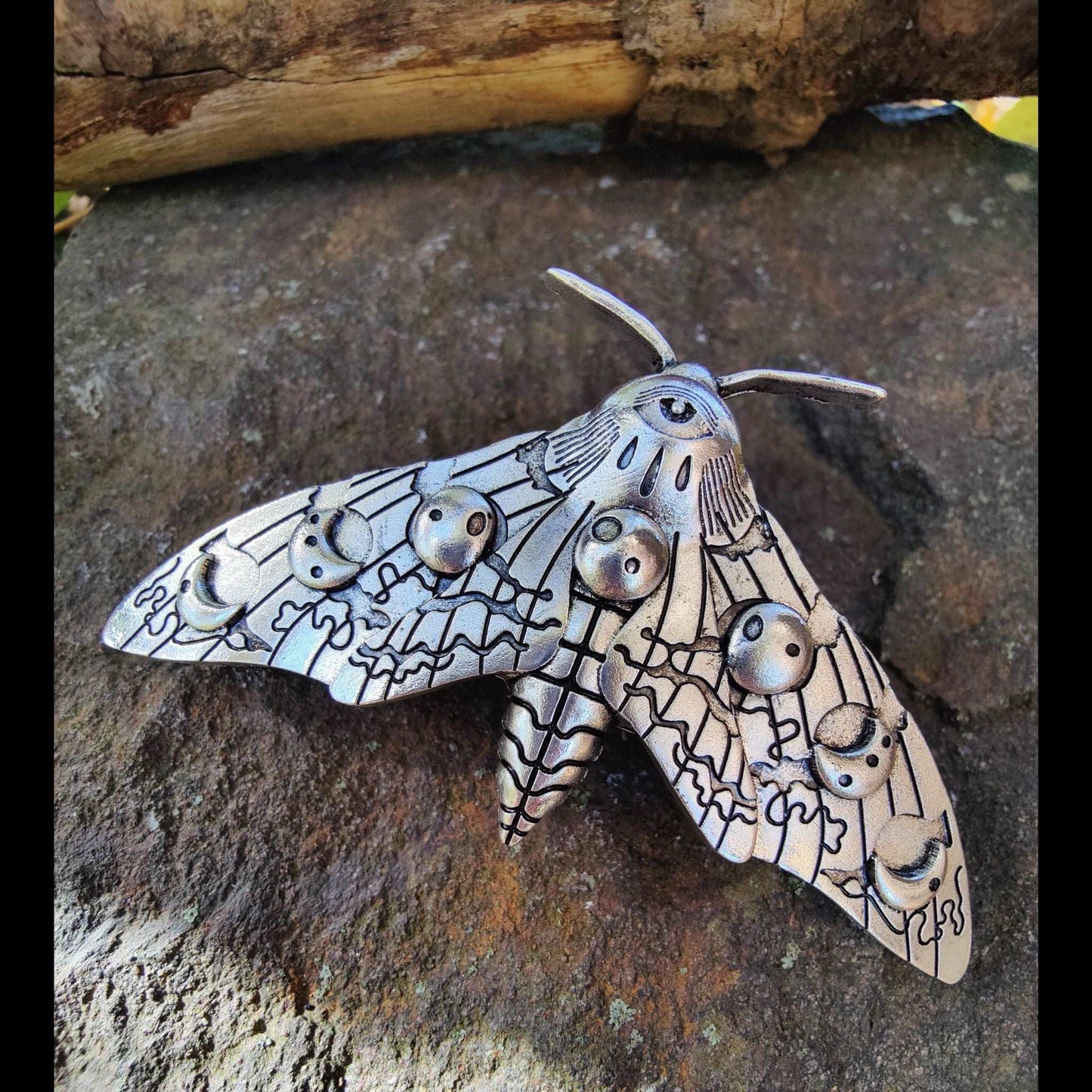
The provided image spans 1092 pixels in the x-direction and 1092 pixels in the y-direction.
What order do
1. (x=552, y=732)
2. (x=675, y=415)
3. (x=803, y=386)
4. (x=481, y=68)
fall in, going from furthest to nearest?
(x=481, y=68), (x=803, y=386), (x=675, y=415), (x=552, y=732)

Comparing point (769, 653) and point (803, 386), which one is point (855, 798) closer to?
point (769, 653)

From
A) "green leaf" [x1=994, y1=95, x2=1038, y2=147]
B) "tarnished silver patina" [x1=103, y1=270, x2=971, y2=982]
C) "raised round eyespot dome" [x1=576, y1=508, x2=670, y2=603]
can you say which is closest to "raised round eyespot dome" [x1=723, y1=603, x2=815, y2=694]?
"tarnished silver patina" [x1=103, y1=270, x2=971, y2=982]

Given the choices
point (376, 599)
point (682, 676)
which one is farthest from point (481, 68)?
point (682, 676)

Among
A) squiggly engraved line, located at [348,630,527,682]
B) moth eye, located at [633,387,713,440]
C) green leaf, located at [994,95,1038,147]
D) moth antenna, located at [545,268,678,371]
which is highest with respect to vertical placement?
moth antenna, located at [545,268,678,371]

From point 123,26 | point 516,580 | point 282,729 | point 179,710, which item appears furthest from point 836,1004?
point 123,26

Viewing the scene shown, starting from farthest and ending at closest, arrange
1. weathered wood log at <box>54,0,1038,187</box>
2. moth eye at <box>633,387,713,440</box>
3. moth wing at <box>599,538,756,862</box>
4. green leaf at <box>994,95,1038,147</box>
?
green leaf at <box>994,95,1038,147</box>
weathered wood log at <box>54,0,1038,187</box>
moth eye at <box>633,387,713,440</box>
moth wing at <box>599,538,756,862</box>

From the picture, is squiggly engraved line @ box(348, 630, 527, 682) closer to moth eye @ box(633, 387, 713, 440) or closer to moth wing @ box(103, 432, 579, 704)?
moth wing @ box(103, 432, 579, 704)
